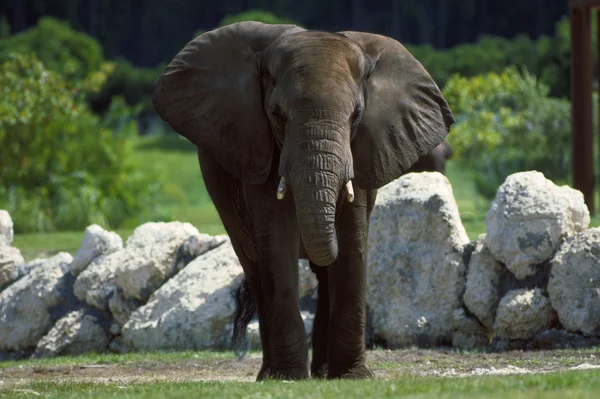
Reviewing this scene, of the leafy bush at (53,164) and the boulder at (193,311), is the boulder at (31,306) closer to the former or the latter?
the boulder at (193,311)

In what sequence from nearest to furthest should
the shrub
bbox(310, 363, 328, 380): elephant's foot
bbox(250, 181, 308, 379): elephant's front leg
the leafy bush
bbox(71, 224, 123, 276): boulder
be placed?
bbox(250, 181, 308, 379): elephant's front leg < bbox(310, 363, 328, 380): elephant's foot < bbox(71, 224, 123, 276): boulder < the leafy bush < the shrub

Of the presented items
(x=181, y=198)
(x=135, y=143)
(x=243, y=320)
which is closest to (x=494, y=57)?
(x=135, y=143)

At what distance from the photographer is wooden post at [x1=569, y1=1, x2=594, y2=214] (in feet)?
53.6

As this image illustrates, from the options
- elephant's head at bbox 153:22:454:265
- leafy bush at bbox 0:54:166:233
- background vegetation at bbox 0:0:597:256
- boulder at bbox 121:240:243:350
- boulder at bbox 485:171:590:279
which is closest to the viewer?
elephant's head at bbox 153:22:454:265

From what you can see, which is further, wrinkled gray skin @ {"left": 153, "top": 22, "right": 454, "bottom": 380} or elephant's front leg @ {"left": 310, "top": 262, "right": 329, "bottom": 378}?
elephant's front leg @ {"left": 310, "top": 262, "right": 329, "bottom": 378}

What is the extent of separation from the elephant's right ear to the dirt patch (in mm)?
1691

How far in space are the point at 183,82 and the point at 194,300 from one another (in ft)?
11.8

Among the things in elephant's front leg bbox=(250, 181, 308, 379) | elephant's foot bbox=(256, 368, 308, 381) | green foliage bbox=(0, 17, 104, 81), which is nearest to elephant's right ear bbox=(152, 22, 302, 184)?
elephant's front leg bbox=(250, 181, 308, 379)

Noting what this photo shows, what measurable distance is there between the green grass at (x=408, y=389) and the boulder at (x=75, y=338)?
501 centimetres

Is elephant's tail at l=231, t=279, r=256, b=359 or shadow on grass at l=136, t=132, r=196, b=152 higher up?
shadow on grass at l=136, t=132, r=196, b=152

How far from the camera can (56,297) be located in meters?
12.5

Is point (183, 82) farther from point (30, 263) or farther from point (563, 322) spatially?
point (30, 263)

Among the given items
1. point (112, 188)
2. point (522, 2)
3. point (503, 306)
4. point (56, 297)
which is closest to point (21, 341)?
point (56, 297)

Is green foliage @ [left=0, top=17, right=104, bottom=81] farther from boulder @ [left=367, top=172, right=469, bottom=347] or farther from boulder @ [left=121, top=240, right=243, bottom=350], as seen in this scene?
boulder @ [left=367, top=172, right=469, bottom=347]
